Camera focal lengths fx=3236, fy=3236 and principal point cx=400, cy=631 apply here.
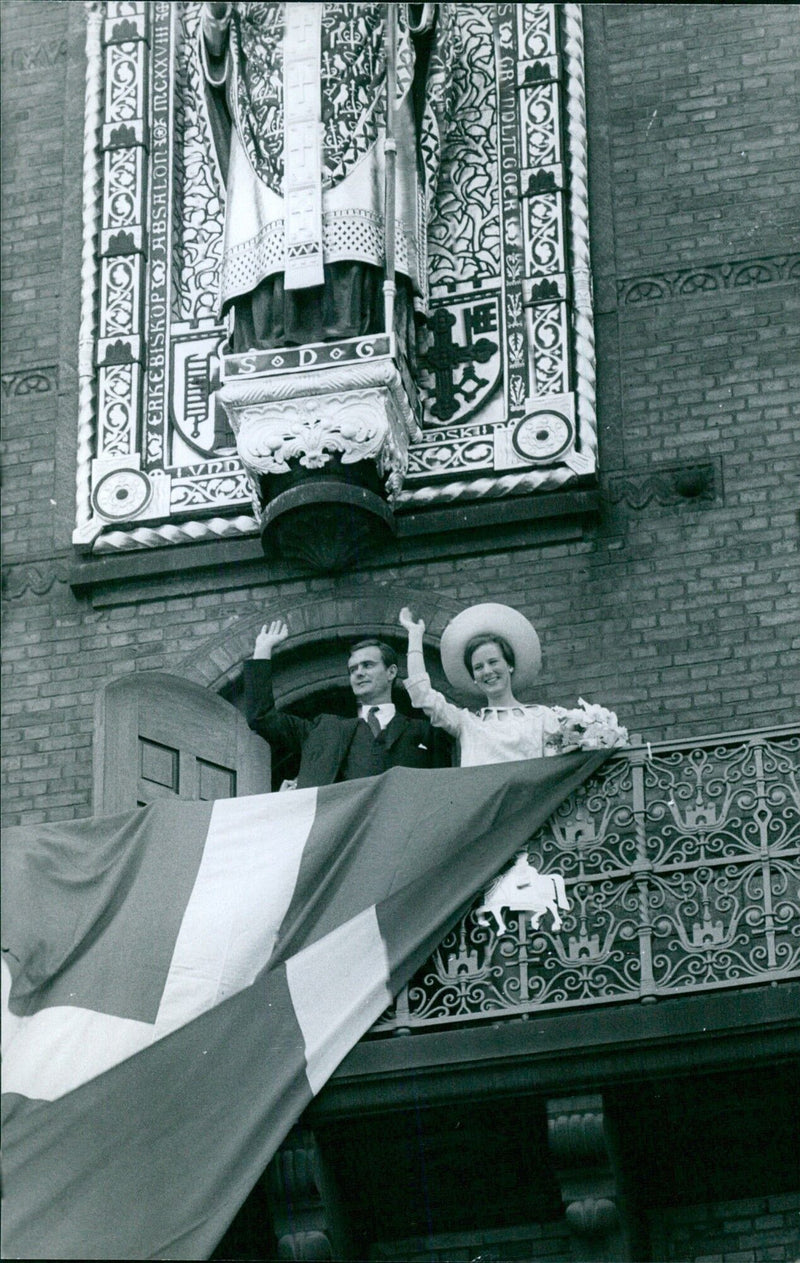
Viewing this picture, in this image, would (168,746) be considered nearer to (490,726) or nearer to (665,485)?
(490,726)

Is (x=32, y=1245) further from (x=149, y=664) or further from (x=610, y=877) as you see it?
(x=149, y=664)

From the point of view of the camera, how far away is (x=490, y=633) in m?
13.2

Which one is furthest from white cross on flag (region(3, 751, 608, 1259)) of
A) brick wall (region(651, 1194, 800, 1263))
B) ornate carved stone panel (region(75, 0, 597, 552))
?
ornate carved stone panel (region(75, 0, 597, 552))

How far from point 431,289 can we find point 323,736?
8.92ft

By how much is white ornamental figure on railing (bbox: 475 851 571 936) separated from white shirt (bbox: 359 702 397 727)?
1.51m

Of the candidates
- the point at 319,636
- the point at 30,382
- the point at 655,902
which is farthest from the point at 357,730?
the point at 30,382

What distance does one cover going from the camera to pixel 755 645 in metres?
13.8

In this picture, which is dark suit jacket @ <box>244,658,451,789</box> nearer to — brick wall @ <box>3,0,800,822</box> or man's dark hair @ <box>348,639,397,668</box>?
man's dark hair @ <box>348,639,397,668</box>

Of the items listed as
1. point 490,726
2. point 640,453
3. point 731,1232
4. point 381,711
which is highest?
point 640,453

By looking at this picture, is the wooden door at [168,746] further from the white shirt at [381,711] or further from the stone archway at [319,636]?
the stone archway at [319,636]

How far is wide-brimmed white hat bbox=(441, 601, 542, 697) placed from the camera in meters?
13.2

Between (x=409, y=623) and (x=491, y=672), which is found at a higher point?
(x=409, y=623)

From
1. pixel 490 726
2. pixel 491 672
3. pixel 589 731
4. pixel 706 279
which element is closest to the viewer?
pixel 589 731

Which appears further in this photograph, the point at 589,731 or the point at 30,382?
the point at 30,382
